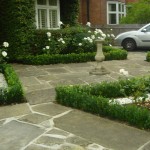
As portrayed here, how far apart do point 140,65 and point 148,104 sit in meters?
6.60

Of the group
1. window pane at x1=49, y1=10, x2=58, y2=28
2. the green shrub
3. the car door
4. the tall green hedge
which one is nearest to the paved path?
the green shrub

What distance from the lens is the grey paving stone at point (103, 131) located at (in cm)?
518

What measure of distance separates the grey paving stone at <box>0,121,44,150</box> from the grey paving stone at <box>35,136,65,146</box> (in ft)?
0.50

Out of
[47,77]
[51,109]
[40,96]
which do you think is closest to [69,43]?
[47,77]

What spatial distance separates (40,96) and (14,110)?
1.20 meters

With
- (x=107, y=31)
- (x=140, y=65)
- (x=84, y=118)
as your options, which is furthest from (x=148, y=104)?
(x=107, y=31)

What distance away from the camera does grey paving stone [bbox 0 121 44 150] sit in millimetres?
5254

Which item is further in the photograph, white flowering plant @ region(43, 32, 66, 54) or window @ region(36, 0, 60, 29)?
window @ region(36, 0, 60, 29)

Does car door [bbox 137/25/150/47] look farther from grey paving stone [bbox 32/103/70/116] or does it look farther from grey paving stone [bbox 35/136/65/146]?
grey paving stone [bbox 35/136/65/146]

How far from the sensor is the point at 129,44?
63.4ft

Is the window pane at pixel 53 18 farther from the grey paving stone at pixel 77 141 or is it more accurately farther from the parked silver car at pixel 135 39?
the grey paving stone at pixel 77 141

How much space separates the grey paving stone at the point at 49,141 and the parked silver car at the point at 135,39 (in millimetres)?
13850

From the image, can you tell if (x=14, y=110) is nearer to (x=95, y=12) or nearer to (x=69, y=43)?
(x=69, y=43)

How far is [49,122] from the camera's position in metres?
6.23
